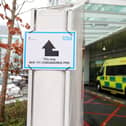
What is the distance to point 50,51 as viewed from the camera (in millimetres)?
1135

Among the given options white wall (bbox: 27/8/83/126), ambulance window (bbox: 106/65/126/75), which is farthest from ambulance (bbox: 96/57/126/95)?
white wall (bbox: 27/8/83/126)

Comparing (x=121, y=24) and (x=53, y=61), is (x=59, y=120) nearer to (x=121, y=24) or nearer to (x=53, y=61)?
(x=53, y=61)

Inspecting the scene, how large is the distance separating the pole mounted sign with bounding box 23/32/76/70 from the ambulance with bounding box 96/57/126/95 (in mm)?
8122

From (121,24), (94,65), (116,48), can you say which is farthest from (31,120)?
(94,65)

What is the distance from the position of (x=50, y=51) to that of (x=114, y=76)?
8.96m

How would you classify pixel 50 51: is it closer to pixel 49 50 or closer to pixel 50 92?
pixel 49 50

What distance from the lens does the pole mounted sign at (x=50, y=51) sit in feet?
3.71

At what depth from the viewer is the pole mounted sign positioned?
113cm

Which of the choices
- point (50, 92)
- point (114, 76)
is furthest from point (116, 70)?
point (50, 92)

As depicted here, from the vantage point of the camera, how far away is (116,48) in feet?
43.3

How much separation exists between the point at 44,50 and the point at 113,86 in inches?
363

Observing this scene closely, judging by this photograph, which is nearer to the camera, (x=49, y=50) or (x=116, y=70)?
(x=49, y=50)

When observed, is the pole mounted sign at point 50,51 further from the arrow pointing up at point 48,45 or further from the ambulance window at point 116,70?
the ambulance window at point 116,70

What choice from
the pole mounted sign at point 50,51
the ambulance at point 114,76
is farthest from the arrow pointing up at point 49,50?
the ambulance at point 114,76
